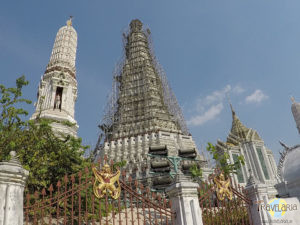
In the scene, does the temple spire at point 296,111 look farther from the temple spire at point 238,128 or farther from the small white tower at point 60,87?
the small white tower at point 60,87

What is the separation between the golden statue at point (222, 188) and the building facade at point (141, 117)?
39.6 ft

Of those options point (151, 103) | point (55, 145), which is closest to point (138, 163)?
point (151, 103)

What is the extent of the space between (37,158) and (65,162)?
96 cm

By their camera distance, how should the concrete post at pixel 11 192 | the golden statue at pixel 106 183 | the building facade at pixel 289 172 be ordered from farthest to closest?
the building facade at pixel 289 172 < the golden statue at pixel 106 183 < the concrete post at pixel 11 192

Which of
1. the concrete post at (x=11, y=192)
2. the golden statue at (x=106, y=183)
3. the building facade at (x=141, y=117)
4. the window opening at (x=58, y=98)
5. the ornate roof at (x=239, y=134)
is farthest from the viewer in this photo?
the ornate roof at (x=239, y=134)

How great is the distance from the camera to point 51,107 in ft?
45.2

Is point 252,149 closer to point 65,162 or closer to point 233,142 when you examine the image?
point 233,142

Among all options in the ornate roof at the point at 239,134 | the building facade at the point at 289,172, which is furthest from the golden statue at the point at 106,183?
the ornate roof at the point at 239,134

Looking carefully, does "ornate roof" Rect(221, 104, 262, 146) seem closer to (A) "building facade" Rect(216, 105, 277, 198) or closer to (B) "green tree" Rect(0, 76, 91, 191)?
(A) "building facade" Rect(216, 105, 277, 198)

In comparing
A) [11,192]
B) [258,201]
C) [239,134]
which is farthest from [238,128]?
[11,192]

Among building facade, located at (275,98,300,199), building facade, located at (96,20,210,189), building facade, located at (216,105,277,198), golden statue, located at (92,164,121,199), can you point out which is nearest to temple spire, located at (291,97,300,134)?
building facade, located at (216,105,277,198)

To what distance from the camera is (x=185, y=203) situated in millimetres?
5211

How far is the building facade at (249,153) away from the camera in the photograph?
26.6m

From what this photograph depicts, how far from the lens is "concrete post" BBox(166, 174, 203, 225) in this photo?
202 inches
